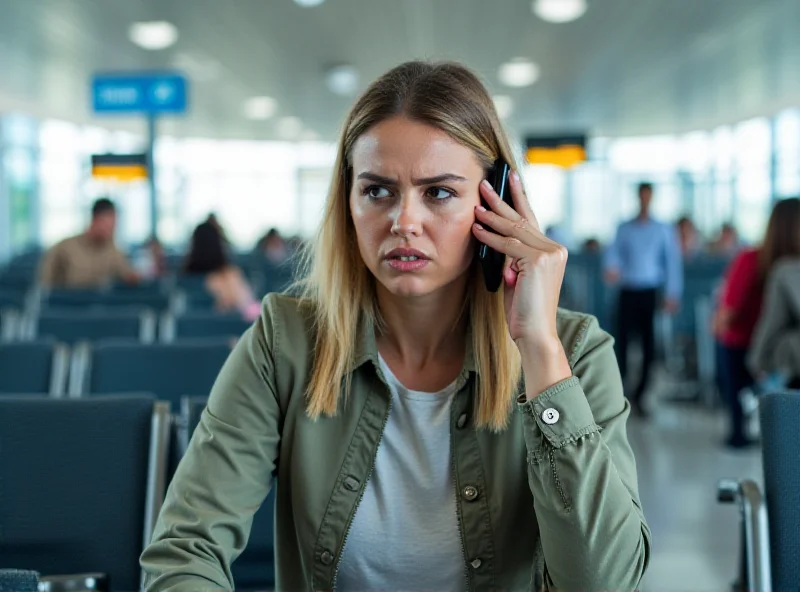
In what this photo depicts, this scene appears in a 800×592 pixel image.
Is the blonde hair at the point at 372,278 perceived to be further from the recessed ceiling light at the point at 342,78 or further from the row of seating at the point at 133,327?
the recessed ceiling light at the point at 342,78

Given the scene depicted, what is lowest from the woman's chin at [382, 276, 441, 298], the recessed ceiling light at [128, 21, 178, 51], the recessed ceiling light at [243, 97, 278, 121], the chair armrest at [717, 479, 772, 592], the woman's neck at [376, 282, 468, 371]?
the chair armrest at [717, 479, 772, 592]

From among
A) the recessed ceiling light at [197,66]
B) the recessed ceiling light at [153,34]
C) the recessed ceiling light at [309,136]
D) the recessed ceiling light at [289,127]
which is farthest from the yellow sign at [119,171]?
the recessed ceiling light at [309,136]

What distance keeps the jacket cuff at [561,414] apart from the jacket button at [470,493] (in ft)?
0.55

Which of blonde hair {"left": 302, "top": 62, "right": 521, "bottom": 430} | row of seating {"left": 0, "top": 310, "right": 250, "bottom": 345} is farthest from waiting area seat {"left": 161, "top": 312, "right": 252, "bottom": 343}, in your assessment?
blonde hair {"left": 302, "top": 62, "right": 521, "bottom": 430}

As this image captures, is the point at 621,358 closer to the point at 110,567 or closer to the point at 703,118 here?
the point at 110,567

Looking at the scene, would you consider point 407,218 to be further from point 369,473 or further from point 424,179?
point 369,473

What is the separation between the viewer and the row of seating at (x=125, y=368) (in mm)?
2975

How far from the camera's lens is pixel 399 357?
169 centimetres

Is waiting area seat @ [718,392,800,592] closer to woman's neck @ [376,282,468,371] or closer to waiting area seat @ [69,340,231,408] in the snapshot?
woman's neck @ [376,282,468,371]

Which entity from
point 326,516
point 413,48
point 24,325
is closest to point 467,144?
point 326,516

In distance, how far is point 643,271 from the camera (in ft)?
25.5

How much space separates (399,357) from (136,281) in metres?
6.48

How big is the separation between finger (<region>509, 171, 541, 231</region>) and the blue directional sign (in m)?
10.0

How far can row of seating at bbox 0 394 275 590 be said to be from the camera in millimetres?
1733
